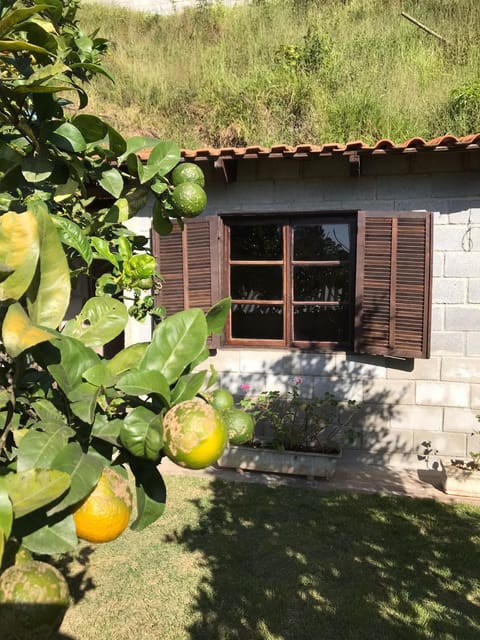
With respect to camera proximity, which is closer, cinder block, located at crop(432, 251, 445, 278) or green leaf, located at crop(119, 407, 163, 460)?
green leaf, located at crop(119, 407, 163, 460)

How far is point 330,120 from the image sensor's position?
681 cm

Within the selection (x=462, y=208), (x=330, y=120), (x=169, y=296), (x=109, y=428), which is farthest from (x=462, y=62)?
(x=109, y=428)

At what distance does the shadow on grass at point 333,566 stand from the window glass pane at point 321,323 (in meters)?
1.71

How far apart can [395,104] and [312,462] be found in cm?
502

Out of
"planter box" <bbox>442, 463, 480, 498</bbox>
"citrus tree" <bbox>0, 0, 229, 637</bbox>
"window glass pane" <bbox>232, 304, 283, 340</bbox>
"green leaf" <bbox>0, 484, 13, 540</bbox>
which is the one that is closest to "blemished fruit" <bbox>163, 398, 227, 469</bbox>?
"citrus tree" <bbox>0, 0, 229, 637</bbox>

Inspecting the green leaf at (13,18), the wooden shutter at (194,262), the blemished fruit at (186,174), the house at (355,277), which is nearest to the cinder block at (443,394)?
the house at (355,277)

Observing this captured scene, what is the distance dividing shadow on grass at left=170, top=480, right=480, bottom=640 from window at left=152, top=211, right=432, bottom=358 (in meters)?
1.65

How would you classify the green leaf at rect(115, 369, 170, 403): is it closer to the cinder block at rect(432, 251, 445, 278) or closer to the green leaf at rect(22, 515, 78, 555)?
the green leaf at rect(22, 515, 78, 555)

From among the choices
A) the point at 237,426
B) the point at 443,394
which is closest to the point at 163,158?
the point at 237,426

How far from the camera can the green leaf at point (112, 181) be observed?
121cm

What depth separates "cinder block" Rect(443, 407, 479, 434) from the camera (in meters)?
5.04

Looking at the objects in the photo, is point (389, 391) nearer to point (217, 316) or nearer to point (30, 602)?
point (217, 316)

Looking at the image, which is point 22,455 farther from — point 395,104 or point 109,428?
point 395,104

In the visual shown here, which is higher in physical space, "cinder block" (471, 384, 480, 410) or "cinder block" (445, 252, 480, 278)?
"cinder block" (445, 252, 480, 278)
